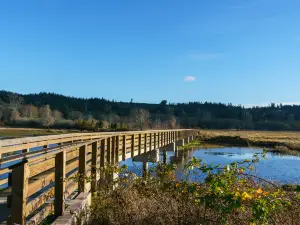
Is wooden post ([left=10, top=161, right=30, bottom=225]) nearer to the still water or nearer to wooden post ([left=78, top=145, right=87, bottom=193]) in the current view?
wooden post ([left=78, top=145, right=87, bottom=193])

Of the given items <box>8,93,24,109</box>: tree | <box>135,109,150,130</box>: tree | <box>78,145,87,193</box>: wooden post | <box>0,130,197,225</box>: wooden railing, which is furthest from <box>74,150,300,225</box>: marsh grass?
<box>8,93,24,109</box>: tree

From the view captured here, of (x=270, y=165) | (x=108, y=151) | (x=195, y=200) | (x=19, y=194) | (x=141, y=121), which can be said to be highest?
(x=141, y=121)

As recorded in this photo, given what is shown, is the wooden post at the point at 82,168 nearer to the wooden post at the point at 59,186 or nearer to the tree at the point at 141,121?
the wooden post at the point at 59,186

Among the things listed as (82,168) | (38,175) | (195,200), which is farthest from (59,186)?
(195,200)

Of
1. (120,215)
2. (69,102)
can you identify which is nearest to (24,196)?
(120,215)

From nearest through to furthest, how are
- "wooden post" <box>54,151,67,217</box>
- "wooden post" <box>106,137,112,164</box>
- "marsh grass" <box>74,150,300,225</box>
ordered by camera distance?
"marsh grass" <box>74,150,300,225</box> < "wooden post" <box>54,151,67,217</box> < "wooden post" <box>106,137,112,164</box>

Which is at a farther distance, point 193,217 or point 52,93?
point 52,93

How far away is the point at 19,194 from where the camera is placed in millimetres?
3389

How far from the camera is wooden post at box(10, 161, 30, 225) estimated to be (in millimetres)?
3320

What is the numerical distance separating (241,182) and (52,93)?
195 m

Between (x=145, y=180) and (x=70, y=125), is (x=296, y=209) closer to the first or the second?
(x=145, y=180)

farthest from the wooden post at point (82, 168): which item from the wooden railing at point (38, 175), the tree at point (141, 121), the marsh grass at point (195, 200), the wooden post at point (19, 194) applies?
the tree at point (141, 121)

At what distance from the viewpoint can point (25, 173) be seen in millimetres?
3377

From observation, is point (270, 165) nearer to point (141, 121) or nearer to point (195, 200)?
point (195, 200)
